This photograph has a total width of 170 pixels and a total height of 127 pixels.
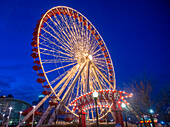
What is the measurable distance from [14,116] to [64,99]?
121ft

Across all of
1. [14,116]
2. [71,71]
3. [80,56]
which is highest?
[80,56]

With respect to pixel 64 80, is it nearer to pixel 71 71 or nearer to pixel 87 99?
pixel 71 71

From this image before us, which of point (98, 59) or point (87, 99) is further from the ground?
point (98, 59)

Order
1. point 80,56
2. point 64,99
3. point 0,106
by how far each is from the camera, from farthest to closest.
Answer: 1. point 0,106
2. point 80,56
3. point 64,99

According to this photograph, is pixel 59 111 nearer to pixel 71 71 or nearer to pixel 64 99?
pixel 64 99

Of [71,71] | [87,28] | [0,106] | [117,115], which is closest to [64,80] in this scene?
[71,71]

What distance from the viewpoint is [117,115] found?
19953mm

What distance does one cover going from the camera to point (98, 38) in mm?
26594

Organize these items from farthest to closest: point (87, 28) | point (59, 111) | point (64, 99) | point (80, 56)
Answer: point (87, 28) < point (80, 56) < point (59, 111) < point (64, 99)

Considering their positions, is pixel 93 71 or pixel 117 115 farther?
pixel 93 71

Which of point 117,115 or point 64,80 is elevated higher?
point 64,80

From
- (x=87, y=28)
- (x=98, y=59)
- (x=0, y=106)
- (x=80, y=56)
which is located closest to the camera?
(x=80, y=56)

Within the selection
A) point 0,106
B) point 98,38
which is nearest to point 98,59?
point 98,38

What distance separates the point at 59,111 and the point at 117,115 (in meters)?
8.63
